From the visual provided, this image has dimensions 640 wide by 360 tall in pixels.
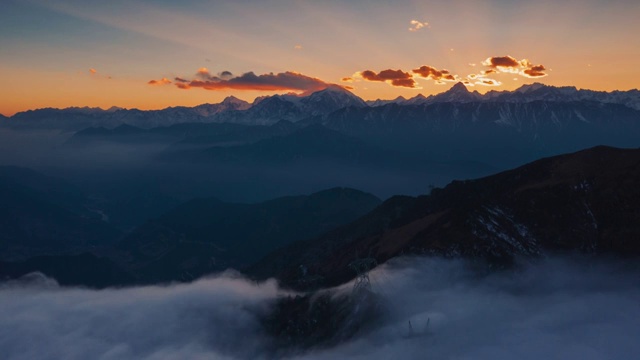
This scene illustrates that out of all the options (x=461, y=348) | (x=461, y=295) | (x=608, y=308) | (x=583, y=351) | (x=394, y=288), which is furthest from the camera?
(x=394, y=288)

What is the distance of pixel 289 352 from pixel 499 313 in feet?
286

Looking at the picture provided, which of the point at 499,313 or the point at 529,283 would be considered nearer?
the point at 499,313

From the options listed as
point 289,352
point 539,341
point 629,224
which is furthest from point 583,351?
point 289,352

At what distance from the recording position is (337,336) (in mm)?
189500

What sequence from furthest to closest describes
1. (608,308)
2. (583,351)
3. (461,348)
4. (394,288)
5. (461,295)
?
(394,288) → (461,295) → (608,308) → (461,348) → (583,351)

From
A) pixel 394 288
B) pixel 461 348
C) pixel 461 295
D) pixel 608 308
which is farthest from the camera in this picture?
pixel 394 288

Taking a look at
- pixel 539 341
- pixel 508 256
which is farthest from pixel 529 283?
pixel 539 341

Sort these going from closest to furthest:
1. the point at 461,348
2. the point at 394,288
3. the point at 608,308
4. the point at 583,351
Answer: the point at 583,351, the point at 461,348, the point at 608,308, the point at 394,288

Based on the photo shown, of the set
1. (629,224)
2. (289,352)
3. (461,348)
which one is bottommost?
(289,352)

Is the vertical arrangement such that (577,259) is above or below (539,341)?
above

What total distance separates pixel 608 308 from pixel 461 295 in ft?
168

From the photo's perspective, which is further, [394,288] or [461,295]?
[394,288]

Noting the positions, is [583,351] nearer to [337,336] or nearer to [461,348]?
[461,348]

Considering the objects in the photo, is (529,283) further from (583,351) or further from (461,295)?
(583,351)
